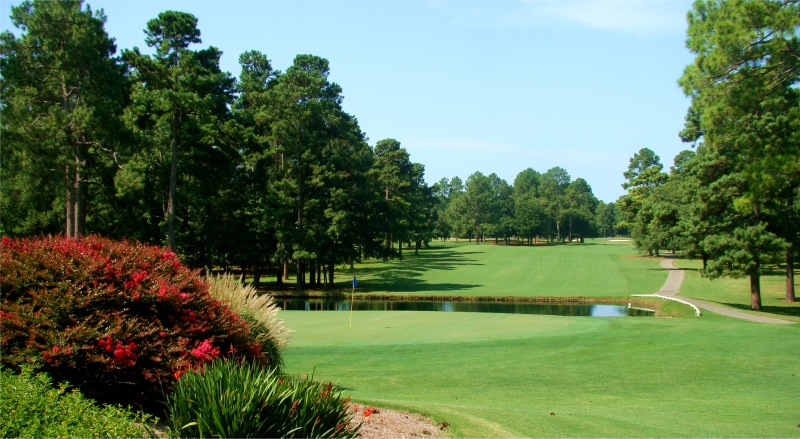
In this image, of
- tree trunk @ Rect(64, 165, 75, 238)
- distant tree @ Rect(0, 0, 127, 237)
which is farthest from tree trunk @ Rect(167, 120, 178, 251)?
tree trunk @ Rect(64, 165, 75, 238)

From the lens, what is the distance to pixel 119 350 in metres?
6.55

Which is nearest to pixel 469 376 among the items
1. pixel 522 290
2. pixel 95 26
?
pixel 95 26

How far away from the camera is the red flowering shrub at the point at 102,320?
6.45m

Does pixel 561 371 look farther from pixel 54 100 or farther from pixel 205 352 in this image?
pixel 54 100

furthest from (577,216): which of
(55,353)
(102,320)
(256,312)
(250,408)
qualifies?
(250,408)

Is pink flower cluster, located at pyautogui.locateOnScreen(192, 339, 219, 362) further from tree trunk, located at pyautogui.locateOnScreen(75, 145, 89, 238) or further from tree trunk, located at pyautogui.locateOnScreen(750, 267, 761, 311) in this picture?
tree trunk, located at pyautogui.locateOnScreen(750, 267, 761, 311)

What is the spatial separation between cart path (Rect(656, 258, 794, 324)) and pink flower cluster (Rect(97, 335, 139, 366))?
26302mm

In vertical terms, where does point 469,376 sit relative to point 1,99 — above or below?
below

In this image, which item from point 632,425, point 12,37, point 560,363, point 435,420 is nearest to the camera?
point 435,420

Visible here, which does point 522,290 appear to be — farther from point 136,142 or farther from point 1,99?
point 1,99

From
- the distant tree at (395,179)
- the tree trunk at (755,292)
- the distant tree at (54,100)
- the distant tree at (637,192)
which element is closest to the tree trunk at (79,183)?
the distant tree at (54,100)

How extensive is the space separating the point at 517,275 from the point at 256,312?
2074 inches

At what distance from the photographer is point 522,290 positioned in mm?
49094

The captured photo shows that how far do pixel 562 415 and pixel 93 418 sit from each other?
6493 mm
